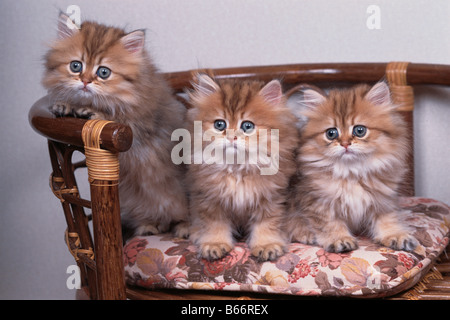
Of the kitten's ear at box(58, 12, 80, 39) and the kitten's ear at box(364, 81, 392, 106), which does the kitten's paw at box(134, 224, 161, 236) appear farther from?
the kitten's ear at box(364, 81, 392, 106)

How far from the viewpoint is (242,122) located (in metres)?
1.46

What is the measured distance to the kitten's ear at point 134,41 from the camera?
62.1 inches

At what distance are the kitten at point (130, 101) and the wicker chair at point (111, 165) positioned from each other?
0.12m

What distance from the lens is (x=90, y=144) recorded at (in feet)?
4.10

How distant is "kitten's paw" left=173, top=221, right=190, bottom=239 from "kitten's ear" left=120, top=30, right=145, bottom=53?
0.59 meters

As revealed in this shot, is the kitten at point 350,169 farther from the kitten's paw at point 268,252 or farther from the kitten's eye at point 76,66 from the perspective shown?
the kitten's eye at point 76,66

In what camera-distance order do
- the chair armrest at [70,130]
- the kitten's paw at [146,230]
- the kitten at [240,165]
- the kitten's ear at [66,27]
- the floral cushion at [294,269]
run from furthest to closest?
the kitten's paw at [146,230], the kitten's ear at [66,27], the kitten at [240,165], the floral cushion at [294,269], the chair armrest at [70,130]

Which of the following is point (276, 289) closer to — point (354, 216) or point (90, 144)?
point (354, 216)

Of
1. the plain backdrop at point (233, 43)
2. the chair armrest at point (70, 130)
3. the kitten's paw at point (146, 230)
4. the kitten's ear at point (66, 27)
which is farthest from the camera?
the plain backdrop at point (233, 43)

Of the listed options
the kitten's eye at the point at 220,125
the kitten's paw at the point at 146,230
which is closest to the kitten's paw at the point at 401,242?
the kitten's eye at the point at 220,125

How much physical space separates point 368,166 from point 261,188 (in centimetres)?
33

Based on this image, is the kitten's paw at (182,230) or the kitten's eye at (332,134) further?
the kitten's paw at (182,230)

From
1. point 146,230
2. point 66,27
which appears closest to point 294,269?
point 146,230
